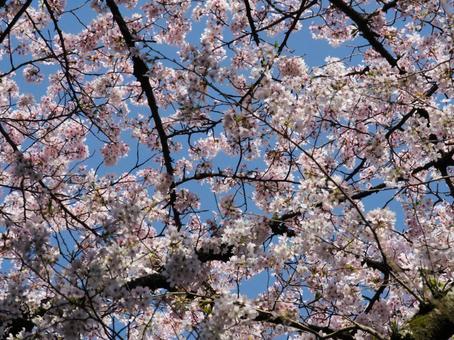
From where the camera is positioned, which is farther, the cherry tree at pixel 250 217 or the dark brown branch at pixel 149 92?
the dark brown branch at pixel 149 92

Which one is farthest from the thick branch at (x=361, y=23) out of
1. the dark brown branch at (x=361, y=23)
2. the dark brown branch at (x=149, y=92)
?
the dark brown branch at (x=149, y=92)

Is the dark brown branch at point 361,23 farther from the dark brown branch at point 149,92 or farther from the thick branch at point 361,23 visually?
the dark brown branch at point 149,92

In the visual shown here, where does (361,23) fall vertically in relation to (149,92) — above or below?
below

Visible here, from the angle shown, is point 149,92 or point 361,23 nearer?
point 361,23

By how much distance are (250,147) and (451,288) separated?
2863mm

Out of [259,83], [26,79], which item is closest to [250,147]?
[259,83]

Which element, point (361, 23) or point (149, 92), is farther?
point (149, 92)

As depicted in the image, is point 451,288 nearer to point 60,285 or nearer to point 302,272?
point 302,272

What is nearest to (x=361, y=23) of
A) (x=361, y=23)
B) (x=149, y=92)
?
(x=361, y=23)

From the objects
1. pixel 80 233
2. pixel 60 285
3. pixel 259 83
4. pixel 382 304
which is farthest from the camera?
pixel 382 304

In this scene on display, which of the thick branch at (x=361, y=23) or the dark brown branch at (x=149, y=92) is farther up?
the dark brown branch at (x=149, y=92)

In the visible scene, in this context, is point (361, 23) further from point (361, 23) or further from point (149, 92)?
point (149, 92)

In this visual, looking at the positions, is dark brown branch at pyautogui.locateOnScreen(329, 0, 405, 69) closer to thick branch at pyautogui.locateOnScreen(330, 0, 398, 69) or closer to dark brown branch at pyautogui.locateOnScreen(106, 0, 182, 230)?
thick branch at pyautogui.locateOnScreen(330, 0, 398, 69)

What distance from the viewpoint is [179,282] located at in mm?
3676
